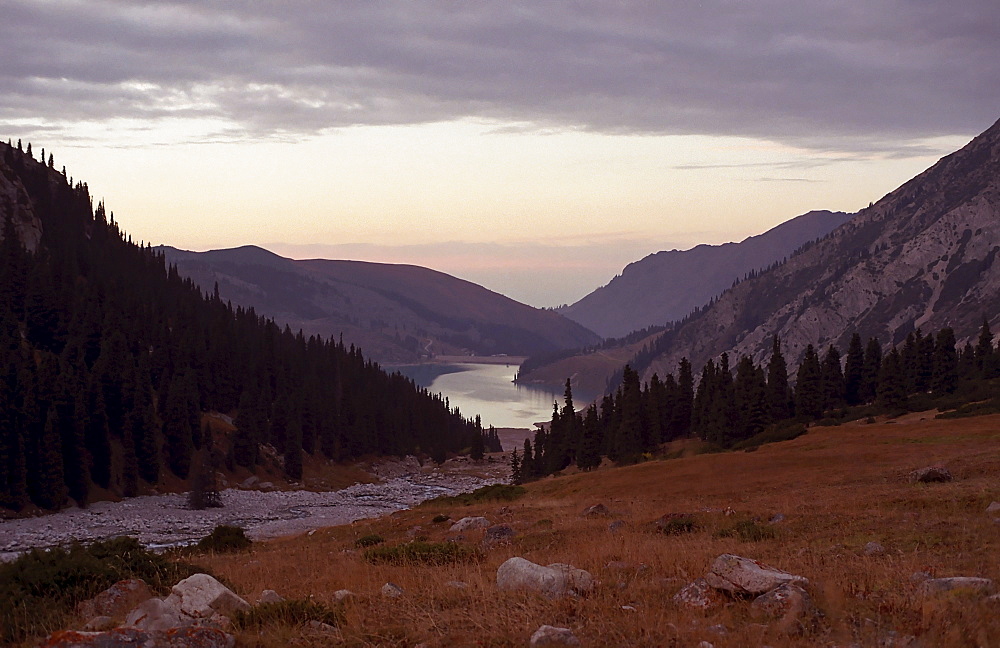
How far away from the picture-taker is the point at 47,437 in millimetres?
79625

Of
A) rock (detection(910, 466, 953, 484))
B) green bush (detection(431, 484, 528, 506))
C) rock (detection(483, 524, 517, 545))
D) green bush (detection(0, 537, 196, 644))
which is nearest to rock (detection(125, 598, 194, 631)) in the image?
green bush (detection(0, 537, 196, 644))

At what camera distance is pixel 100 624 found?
11156 millimetres

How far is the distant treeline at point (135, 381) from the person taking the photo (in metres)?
85.1

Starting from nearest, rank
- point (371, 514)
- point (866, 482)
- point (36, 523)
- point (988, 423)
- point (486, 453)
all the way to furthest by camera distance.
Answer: point (866, 482), point (988, 423), point (36, 523), point (371, 514), point (486, 453)

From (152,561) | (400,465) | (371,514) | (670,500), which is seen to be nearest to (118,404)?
(371,514)

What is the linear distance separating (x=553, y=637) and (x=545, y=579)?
320cm

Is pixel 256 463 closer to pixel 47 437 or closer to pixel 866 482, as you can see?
pixel 47 437

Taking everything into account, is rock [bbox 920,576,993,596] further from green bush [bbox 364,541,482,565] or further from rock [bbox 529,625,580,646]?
green bush [bbox 364,541,482,565]

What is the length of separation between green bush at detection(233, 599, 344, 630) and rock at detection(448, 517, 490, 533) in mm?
20920

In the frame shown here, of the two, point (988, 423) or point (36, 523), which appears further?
point (36, 523)

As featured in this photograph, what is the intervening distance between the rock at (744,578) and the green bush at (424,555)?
7.36 m

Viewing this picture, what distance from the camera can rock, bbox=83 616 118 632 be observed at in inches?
428

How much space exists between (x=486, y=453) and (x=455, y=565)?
161 meters

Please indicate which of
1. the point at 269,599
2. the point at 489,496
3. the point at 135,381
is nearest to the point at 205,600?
the point at 269,599
